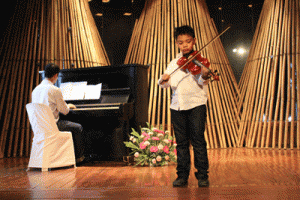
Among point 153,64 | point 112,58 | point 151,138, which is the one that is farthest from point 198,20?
point 151,138

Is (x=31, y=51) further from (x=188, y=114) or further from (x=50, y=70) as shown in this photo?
(x=188, y=114)

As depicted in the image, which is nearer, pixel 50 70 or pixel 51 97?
pixel 51 97

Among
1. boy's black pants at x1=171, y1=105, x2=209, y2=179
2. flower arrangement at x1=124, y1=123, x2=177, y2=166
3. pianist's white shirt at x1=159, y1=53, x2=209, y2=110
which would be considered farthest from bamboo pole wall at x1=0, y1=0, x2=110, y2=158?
boy's black pants at x1=171, y1=105, x2=209, y2=179

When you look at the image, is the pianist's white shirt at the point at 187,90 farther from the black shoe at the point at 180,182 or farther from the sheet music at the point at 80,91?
the sheet music at the point at 80,91

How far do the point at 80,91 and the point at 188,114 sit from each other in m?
2.34

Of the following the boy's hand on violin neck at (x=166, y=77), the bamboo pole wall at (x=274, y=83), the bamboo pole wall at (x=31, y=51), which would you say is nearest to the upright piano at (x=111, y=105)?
the bamboo pole wall at (x=31, y=51)

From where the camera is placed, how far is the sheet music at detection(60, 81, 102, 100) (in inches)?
179

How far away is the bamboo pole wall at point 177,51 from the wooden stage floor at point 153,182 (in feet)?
5.84

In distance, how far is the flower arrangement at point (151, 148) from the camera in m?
4.10

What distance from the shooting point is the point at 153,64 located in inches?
239

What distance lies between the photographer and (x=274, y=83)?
5816 millimetres

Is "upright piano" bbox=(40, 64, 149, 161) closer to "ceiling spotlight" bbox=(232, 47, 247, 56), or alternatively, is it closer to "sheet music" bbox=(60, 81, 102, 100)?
"sheet music" bbox=(60, 81, 102, 100)

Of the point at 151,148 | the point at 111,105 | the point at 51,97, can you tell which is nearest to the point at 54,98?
the point at 51,97

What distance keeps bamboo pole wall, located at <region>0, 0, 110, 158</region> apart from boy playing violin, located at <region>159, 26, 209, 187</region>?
11.3ft
